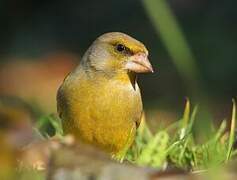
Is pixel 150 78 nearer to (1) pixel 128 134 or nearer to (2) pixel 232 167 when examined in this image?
(1) pixel 128 134

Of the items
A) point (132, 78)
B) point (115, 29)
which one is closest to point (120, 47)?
point (132, 78)

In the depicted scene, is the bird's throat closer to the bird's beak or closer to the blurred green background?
the bird's beak

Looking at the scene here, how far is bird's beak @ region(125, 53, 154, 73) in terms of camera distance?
14.6 feet

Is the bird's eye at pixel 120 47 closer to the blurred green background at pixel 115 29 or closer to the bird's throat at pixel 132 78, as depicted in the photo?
the bird's throat at pixel 132 78

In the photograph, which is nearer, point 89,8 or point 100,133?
point 100,133

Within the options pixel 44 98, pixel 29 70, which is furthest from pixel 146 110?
pixel 29 70

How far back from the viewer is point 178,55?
126 inches

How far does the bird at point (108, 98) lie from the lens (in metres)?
4.43

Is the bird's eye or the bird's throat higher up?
the bird's eye

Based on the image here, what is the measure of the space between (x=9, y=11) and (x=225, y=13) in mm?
2803

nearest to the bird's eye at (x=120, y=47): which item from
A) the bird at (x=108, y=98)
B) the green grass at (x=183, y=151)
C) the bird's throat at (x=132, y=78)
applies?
the bird at (x=108, y=98)

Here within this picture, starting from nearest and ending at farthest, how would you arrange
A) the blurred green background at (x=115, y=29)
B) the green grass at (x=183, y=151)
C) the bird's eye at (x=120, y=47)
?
the green grass at (x=183, y=151) < the bird's eye at (x=120, y=47) < the blurred green background at (x=115, y=29)

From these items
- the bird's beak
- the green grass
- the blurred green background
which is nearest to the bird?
the bird's beak

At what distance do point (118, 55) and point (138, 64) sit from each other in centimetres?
21
